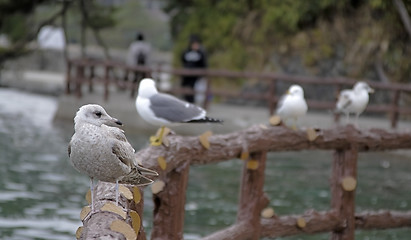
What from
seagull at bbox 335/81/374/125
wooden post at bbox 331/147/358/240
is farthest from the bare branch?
wooden post at bbox 331/147/358/240

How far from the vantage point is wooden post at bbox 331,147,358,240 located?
719 cm

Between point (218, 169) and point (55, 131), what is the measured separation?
4848 millimetres

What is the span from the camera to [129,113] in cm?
1800

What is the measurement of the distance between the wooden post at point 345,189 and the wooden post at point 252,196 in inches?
36.1

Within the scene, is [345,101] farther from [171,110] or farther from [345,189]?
[171,110]

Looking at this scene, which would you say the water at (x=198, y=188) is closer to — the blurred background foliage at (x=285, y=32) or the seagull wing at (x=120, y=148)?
the seagull wing at (x=120, y=148)

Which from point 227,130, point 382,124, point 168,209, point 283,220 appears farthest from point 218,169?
point 168,209

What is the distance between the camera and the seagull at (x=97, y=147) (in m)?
3.93

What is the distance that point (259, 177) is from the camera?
21.4 ft

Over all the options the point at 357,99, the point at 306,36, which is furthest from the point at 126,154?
the point at 306,36

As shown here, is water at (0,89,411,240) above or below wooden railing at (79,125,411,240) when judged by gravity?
above

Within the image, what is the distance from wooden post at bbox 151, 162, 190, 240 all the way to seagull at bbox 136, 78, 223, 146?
80 centimetres

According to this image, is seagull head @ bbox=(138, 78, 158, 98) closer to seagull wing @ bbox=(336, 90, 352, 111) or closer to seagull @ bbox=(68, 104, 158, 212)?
seagull @ bbox=(68, 104, 158, 212)

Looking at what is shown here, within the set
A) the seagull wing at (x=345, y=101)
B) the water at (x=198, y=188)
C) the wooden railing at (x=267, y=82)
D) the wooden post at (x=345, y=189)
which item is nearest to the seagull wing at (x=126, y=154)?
the wooden post at (x=345, y=189)
